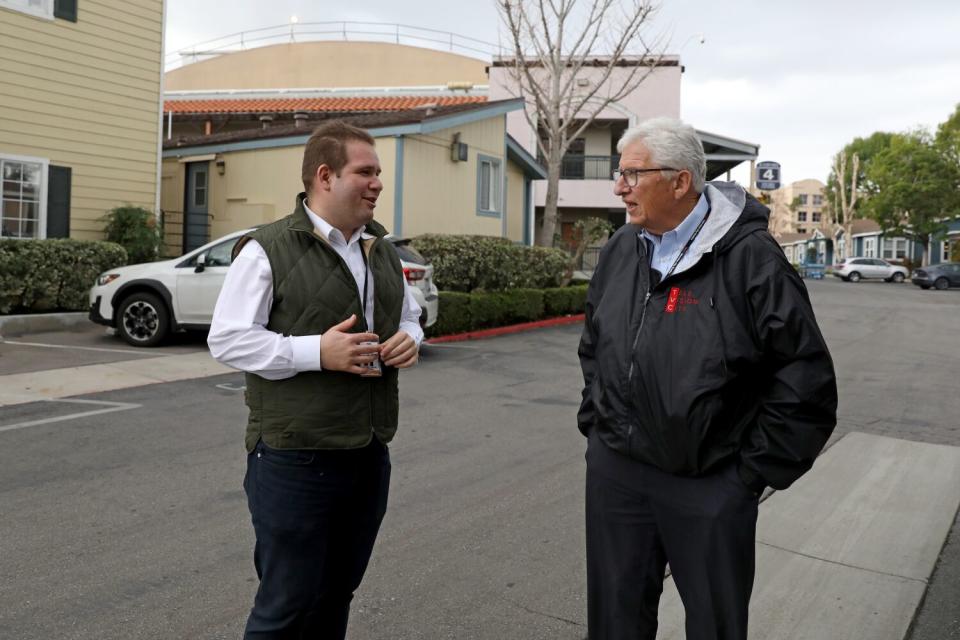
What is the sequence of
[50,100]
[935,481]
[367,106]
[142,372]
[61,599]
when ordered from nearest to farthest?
[61,599], [935,481], [142,372], [50,100], [367,106]

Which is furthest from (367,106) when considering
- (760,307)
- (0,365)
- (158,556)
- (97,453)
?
(760,307)

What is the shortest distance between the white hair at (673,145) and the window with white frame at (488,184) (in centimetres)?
1799

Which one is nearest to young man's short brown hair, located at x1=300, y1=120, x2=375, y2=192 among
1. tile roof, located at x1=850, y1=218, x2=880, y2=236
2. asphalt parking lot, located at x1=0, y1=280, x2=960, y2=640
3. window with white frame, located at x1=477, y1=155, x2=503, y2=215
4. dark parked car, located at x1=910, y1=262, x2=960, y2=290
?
asphalt parking lot, located at x1=0, y1=280, x2=960, y2=640

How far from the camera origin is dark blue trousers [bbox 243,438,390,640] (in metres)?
2.58

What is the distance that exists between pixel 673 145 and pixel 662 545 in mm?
1225

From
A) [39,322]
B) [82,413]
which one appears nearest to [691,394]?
[82,413]

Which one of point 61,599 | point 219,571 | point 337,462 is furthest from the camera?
point 219,571

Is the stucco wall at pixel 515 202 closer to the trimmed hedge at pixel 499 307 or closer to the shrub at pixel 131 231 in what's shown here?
the trimmed hedge at pixel 499 307

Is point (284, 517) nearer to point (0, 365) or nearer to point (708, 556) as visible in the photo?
point (708, 556)

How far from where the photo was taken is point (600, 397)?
2.73 meters

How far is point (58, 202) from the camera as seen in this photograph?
1457cm

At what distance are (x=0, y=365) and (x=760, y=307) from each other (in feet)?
31.4

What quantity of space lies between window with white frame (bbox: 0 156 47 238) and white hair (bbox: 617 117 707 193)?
13757 millimetres

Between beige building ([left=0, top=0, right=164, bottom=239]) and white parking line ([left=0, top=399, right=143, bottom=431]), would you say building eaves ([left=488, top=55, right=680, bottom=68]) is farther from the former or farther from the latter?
white parking line ([left=0, top=399, right=143, bottom=431])
